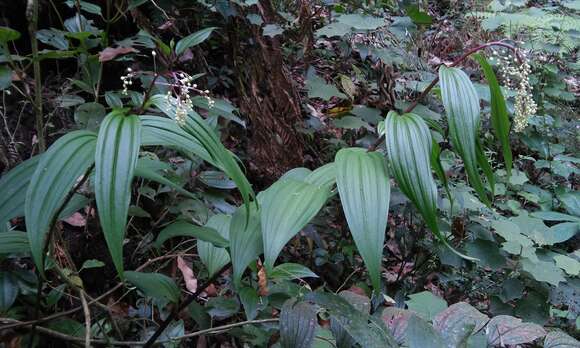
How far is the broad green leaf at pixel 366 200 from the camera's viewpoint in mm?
755

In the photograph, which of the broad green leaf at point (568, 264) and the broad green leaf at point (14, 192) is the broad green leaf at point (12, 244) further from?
the broad green leaf at point (568, 264)

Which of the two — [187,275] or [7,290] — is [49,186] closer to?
[7,290]

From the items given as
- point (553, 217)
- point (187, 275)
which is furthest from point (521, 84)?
point (553, 217)

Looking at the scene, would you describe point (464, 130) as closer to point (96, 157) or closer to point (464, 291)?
point (96, 157)

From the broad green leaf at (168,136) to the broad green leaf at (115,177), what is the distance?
0.08 meters

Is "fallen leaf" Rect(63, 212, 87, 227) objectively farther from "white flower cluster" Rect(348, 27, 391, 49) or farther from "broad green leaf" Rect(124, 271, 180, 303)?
"white flower cluster" Rect(348, 27, 391, 49)

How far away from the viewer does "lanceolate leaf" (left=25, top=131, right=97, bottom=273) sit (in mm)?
673

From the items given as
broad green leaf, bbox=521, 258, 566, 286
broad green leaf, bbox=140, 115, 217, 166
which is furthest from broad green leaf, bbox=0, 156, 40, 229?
broad green leaf, bbox=521, 258, 566, 286

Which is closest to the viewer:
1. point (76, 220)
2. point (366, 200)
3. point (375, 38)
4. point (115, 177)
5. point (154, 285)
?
→ point (115, 177)

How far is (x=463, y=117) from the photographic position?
0.90 m

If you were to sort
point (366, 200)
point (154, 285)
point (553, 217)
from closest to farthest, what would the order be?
point (366, 200) → point (154, 285) → point (553, 217)

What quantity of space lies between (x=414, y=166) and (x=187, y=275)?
3.46ft

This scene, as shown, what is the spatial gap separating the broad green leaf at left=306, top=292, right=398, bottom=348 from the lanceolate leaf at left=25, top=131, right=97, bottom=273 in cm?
53

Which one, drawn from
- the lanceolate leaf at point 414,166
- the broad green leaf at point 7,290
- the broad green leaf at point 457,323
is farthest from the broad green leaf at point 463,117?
the broad green leaf at point 7,290
